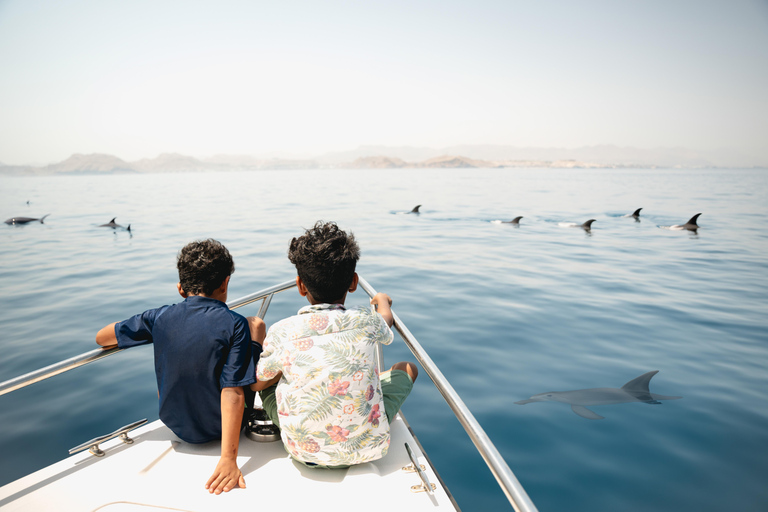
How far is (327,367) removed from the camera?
7.04ft

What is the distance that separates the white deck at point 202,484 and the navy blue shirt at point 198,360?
24 centimetres

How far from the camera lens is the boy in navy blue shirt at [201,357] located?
2.33 m

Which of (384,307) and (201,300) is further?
(384,307)

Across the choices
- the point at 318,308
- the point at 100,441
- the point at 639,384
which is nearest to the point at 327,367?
the point at 318,308

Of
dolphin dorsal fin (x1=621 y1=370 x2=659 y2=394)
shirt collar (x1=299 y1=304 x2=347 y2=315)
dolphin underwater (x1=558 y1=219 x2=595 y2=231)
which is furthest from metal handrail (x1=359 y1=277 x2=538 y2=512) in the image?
dolphin underwater (x1=558 y1=219 x2=595 y2=231)

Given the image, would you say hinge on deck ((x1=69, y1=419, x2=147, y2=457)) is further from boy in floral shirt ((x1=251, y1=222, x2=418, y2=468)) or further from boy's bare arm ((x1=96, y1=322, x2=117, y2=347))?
boy in floral shirt ((x1=251, y1=222, x2=418, y2=468))

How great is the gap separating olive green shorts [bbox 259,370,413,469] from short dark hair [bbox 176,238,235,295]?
70cm

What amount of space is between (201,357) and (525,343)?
5200 millimetres

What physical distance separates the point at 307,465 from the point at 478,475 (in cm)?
202

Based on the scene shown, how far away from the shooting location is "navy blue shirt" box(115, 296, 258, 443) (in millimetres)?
2336

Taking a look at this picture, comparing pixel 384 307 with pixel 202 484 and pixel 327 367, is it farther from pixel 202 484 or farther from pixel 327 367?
pixel 202 484

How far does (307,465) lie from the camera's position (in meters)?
2.36

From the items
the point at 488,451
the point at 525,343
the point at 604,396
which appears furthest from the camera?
the point at 525,343

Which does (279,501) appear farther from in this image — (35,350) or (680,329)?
(680,329)
